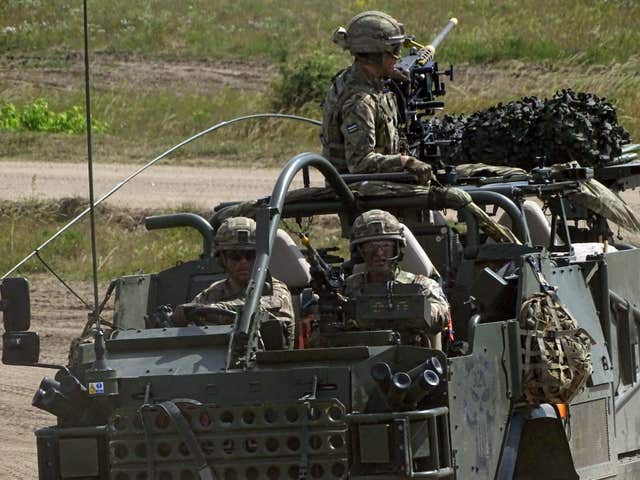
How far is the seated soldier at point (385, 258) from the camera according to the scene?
30.2 ft

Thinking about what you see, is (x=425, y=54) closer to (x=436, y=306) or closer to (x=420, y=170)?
(x=420, y=170)

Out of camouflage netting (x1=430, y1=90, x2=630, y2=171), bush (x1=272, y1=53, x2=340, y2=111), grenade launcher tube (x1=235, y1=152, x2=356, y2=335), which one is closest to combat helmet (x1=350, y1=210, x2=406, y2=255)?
grenade launcher tube (x1=235, y1=152, x2=356, y2=335)

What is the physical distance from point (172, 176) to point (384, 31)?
12.4 metres

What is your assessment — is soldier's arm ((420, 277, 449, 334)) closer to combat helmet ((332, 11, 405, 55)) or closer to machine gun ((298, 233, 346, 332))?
machine gun ((298, 233, 346, 332))

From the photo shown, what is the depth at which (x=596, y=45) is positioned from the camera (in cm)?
2925

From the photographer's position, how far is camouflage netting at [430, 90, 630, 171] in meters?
13.9

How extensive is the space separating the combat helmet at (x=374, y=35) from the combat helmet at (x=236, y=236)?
6.50 feet

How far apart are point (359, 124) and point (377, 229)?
5.74 feet

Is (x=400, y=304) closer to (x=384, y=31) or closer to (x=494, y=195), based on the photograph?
(x=494, y=195)

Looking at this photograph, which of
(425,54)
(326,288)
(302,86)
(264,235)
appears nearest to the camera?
(264,235)

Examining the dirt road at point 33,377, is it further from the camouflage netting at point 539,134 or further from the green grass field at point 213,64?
the camouflage netting at point 539,134

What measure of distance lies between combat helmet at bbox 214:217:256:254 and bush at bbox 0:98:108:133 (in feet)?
55.5

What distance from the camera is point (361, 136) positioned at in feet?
35.9

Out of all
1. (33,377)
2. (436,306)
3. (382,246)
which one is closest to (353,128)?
(382,246)
